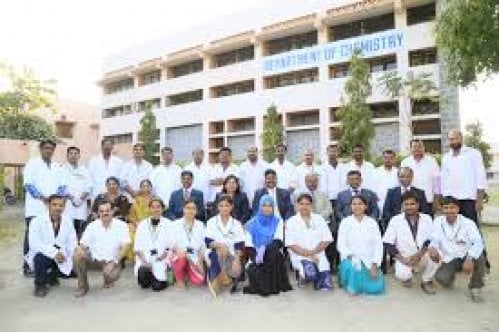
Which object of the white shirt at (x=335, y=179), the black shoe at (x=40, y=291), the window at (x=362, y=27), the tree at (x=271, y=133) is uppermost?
the window at (x=362, y=27)

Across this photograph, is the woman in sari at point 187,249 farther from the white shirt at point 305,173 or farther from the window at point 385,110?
the window at point 385,110

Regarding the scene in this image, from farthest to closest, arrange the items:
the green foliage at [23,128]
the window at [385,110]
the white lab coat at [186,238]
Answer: the green foliage at [23,128], the window at [385,110], the white lab coat at [186,238]

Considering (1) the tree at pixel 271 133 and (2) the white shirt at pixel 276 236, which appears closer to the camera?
(2) the white shirt at pixel 276 236

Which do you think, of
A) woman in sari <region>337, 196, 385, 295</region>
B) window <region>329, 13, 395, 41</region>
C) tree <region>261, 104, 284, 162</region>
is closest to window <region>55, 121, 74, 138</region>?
tree <region>261, 104, 284, 162</region>

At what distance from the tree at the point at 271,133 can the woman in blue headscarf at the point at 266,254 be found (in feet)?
68.7

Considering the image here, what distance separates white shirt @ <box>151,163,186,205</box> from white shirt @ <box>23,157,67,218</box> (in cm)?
161

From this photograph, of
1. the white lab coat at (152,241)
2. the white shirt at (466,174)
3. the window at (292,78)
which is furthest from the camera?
the window at (292,78)

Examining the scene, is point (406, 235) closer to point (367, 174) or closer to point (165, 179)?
point (367, 174)

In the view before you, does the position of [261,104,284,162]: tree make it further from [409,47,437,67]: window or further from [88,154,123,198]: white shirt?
[88,154,123,198]: white shirt

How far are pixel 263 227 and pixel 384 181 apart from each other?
7.08ft

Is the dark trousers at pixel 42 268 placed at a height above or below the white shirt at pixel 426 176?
below

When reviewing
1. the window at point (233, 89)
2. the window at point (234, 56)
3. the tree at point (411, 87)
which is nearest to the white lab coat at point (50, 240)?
the tree at point (411, 87)

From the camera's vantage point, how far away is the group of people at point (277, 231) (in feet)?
22.0

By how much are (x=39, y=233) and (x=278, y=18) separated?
25340 mm
